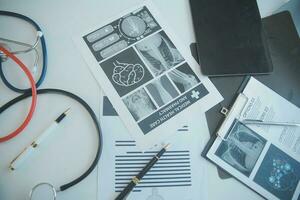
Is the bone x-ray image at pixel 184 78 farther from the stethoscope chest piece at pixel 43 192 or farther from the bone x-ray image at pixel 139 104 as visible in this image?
the stethoscope chest piece at pixel 43 192

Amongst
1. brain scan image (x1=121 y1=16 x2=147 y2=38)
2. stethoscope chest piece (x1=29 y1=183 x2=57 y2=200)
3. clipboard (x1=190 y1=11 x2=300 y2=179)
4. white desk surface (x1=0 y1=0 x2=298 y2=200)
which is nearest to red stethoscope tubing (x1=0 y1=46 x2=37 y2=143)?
white desk surface (x1=0 y1=0 x2=298 y2=200)

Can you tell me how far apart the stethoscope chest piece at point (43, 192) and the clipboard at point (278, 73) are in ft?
1.09

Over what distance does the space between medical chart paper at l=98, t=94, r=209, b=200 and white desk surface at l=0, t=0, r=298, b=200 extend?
27 millimetres

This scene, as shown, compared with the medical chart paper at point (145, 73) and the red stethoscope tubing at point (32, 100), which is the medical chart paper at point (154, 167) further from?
the red stethoscope tubing at point (32, 100)

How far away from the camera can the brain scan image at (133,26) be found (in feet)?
2.12

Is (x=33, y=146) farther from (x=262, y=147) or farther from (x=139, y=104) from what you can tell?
(x=262, y=147)

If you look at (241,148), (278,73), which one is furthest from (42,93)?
(278,73)

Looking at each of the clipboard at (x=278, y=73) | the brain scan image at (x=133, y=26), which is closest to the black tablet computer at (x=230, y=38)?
the clipboard at (x=278, y=73)

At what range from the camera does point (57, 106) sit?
573mm

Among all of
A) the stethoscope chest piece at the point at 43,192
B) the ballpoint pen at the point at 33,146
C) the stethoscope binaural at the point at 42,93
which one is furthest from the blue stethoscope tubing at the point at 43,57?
the stethoscope chest piece at the point at 43,192

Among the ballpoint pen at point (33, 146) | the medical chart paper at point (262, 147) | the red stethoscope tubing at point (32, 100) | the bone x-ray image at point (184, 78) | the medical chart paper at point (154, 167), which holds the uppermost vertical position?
the red stethoscope tubing at point (32, 100)

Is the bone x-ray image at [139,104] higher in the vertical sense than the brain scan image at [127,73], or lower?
lower

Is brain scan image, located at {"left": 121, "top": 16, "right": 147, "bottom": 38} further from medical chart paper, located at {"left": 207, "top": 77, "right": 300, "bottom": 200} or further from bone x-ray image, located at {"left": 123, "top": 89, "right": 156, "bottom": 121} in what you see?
medical chart paper, located at {"left": 207, "top": 77, "right": 300, "bottom": 200}

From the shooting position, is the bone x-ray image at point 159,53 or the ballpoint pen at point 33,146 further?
the bone x-ray image at point 159,53
